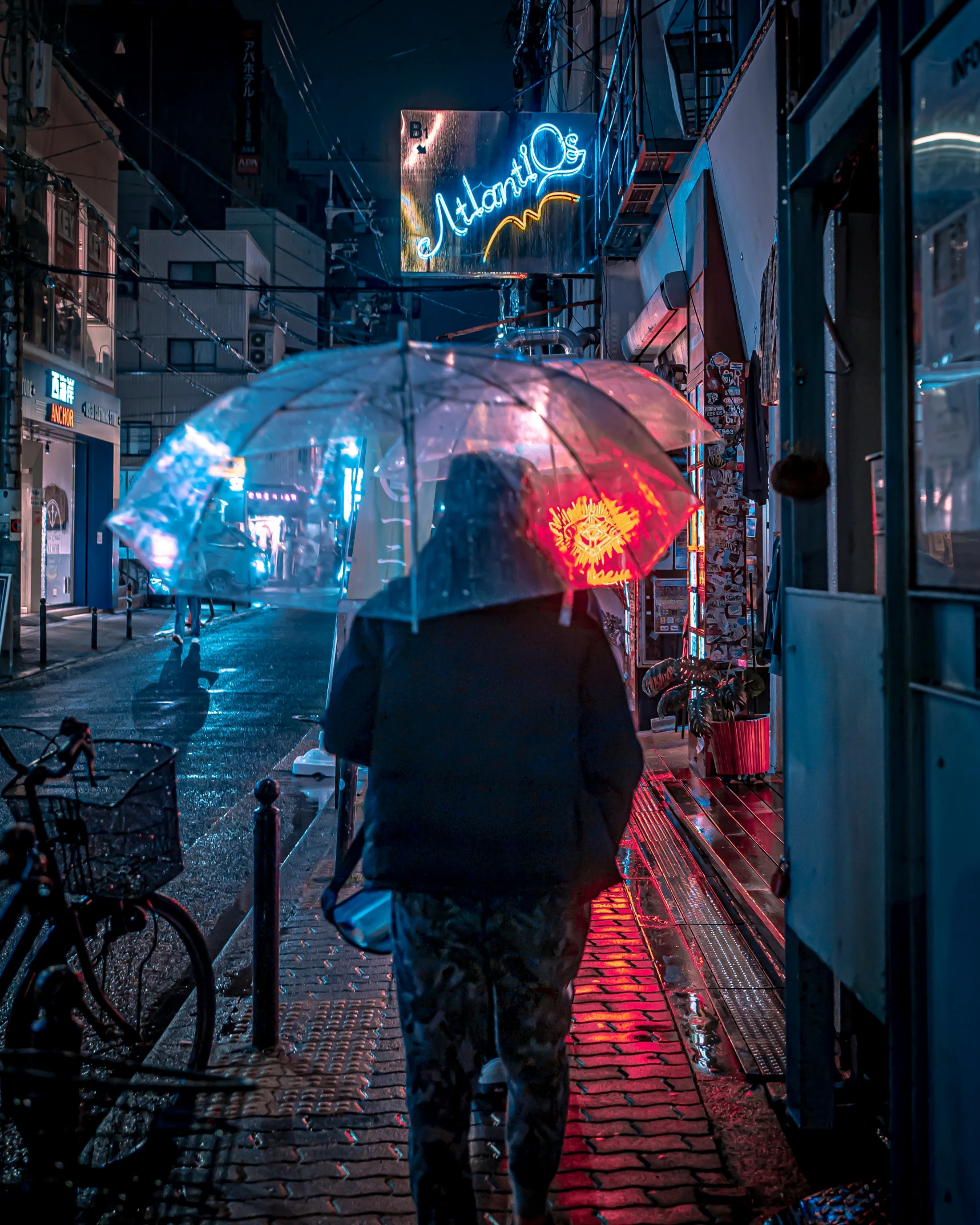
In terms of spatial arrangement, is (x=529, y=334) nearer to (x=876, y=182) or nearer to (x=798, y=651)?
(x=876, y=182)

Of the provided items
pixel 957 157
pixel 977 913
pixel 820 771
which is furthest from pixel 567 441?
pixel 977 913

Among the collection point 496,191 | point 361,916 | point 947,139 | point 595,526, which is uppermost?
point 496,191

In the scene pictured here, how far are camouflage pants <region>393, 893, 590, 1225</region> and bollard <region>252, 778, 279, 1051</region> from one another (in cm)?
164

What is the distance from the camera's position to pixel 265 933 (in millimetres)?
4043

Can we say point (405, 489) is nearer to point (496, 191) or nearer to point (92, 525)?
point (496, 191)

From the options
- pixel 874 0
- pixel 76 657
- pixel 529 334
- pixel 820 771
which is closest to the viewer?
pixel 874 0

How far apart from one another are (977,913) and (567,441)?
64.6 inches

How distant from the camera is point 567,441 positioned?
282 centimetres

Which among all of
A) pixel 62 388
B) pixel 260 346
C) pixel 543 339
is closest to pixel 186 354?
pixel 260 346

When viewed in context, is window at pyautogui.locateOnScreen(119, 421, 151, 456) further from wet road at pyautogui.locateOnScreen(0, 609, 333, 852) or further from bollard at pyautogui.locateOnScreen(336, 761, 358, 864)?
bollard at pyautogui.locateOnScreen(336, 761, 358, 864)

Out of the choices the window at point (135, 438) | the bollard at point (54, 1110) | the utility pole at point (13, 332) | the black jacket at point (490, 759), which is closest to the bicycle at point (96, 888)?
the bollard at point (54, 1110)

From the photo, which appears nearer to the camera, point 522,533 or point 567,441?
point 522,533

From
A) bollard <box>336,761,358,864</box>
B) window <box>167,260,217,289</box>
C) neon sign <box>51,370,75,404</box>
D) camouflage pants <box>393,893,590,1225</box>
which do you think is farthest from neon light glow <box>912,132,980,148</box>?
window <box>167,260,217,289</box>

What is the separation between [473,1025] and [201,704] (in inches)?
451
